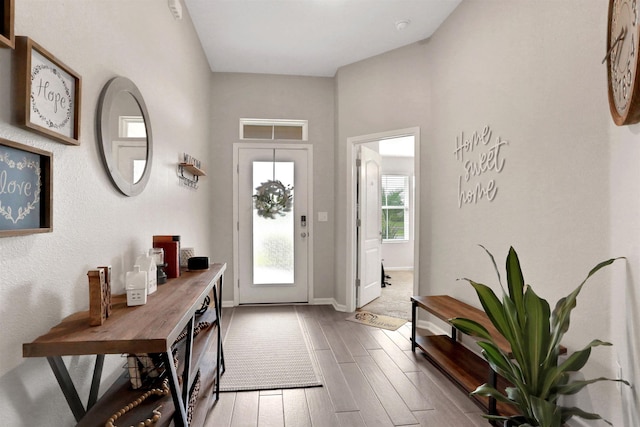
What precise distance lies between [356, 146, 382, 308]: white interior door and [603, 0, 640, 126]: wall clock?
8.68 feet

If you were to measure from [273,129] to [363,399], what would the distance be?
321 cm

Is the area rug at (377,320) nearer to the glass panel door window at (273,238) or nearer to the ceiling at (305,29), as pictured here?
the glass panel door window at (273,238)

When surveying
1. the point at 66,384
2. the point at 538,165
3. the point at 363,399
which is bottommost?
the point at 363,399

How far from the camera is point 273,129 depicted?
4203 millimetres

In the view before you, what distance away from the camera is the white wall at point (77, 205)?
91 cm

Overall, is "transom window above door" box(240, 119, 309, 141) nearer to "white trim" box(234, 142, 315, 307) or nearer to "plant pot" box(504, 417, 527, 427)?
"white trim" box(234, 142, 315, 307)

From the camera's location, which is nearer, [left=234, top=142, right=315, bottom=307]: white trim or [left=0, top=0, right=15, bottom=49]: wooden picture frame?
[left=0, top=0, right=15, bottom=49]: wooden picture frame

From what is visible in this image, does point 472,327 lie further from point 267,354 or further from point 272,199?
point 272,199

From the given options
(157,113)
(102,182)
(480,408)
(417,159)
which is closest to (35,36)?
(102,182)

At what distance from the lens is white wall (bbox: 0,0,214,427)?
36.0 inches

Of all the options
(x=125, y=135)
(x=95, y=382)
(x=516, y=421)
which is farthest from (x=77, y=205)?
(x=516, y=421)

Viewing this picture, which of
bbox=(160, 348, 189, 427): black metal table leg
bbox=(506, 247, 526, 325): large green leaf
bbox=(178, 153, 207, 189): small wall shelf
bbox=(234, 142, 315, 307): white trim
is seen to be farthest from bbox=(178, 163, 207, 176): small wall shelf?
bbox=(506, 247, 526, 325): large green leaf

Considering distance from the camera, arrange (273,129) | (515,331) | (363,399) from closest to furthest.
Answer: (515,331) < (363,399) < (273,129)

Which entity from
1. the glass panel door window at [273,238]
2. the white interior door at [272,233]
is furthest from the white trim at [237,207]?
the glass panel door window at [273,238]
